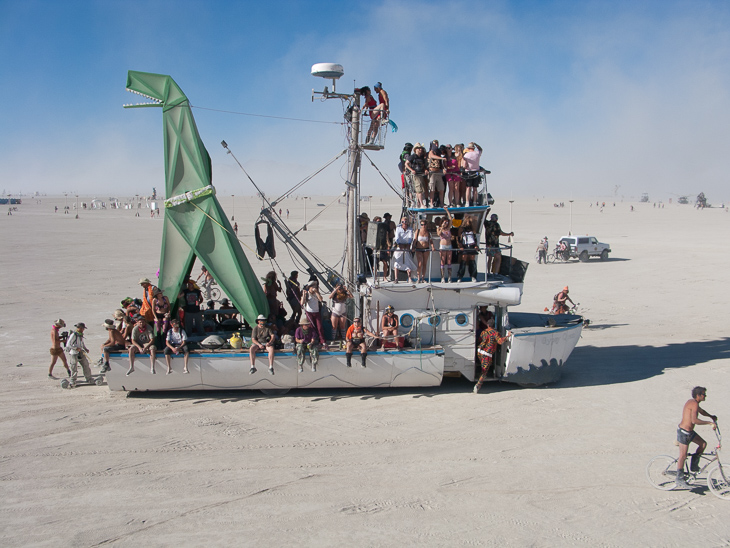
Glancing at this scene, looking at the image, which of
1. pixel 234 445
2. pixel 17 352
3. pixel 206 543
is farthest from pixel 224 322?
pixel 206 543

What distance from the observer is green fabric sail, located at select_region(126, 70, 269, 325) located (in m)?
12.0

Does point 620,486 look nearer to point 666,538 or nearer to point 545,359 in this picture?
point 666,538

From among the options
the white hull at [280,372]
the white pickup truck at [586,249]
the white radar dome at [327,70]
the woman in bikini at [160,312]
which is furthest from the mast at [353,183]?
the white pickup truck at [586,249]

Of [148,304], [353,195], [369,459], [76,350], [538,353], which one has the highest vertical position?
[353,195]

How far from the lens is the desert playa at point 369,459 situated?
23.5ft

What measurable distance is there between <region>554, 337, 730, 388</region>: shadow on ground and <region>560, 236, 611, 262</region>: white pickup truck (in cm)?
1750

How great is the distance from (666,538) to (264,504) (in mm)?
4987

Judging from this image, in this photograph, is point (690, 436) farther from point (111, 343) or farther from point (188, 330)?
point (111, 343)

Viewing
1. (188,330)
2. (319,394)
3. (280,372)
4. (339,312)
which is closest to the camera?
(280,372)

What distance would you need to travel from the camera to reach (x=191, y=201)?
12.0 meters

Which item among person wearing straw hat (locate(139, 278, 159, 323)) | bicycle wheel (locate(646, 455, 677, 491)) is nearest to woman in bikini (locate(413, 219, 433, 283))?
person wearing straw hat (locate(139, 278, 159, 323))

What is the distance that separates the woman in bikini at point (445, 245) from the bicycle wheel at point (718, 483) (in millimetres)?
5895

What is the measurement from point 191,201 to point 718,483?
10291mm

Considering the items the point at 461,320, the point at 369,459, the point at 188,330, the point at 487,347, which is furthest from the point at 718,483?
the point at 188,330
